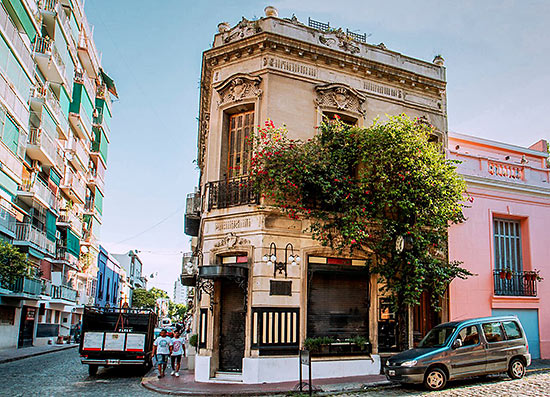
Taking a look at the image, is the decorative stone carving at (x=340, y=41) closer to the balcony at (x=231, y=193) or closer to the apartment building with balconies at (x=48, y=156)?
the balcony at (x=231, y=193)

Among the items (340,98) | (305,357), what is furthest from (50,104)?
(305,357)

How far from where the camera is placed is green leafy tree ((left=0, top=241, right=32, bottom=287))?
2300 cm

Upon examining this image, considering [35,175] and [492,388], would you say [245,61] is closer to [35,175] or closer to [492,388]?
[492,388]

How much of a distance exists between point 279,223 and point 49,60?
22.6 meters

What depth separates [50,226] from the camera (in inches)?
1335

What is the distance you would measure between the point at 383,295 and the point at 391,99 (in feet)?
21.9

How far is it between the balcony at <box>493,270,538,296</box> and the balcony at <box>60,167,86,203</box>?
30.6m

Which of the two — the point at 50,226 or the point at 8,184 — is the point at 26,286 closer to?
the point at 8,184

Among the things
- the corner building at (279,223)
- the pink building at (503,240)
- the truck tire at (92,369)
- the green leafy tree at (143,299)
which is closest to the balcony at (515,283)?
A: the pink building at (503,240)

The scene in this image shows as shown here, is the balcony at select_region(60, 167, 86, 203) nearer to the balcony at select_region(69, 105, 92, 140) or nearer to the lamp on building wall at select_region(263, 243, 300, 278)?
the balcony at select_region(69, 105, 92, 140)

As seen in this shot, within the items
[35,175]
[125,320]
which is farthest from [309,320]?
[35,175]

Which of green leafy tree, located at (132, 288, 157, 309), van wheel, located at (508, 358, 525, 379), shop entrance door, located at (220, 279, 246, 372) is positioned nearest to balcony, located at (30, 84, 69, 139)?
shop entrance door, located at (220, 279, 246, 372)

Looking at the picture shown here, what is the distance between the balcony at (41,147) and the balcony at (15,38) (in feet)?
11.9

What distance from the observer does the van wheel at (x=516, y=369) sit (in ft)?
42.4
